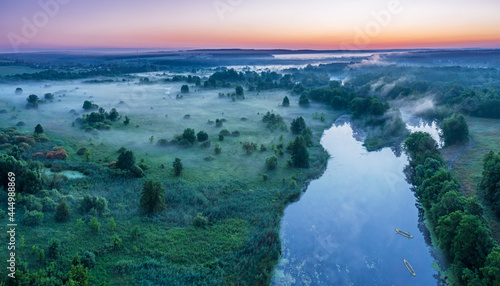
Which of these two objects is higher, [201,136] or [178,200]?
[201,136]

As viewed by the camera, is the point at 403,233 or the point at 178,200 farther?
the point at 178,200

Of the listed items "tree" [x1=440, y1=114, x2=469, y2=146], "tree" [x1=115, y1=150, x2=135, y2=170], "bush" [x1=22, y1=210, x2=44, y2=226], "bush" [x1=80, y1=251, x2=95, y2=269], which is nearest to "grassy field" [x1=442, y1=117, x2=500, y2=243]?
"tree" [x1=440, y1=114, x2=469, y2=146]

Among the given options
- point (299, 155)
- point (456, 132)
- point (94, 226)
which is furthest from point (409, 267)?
point (456, 132)

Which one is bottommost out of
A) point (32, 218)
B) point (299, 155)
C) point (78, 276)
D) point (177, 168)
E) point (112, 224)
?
point (78, 276)

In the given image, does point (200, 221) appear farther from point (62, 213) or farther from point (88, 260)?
point (62, 213)

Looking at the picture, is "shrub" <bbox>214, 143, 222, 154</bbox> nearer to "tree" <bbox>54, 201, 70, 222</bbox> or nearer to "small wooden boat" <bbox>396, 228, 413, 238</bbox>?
"tree" <bbox>54, 201, 70, 222</bbox>

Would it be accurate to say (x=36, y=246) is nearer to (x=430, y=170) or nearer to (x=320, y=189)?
(x=320, y=189)

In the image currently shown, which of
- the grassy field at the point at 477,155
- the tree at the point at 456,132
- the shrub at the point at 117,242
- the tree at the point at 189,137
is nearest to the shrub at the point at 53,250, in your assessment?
the shrub at the point at 117,242
